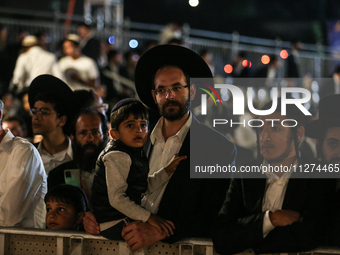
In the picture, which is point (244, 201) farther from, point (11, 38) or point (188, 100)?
point (11, 38)

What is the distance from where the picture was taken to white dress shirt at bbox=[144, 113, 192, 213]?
350 cm

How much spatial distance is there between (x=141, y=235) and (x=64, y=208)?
88 centimetres

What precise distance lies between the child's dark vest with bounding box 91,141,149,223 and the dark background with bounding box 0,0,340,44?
466 inches

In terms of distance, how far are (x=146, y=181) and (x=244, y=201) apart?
2.22 feet

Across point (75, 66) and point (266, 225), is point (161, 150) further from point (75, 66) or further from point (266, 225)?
point (75, 66)

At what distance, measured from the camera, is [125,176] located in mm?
3283

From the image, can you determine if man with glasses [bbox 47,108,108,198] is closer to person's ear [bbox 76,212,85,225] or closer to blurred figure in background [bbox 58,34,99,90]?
person's ear [bbox 76,212,85,225]

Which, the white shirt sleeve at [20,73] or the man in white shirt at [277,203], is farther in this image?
the white shirt sleeve at [20,73]

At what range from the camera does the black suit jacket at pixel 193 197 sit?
340cm

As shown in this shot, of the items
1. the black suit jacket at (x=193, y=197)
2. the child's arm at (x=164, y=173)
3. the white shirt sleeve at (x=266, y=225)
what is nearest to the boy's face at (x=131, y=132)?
the child's arm at (x=164, y=173)

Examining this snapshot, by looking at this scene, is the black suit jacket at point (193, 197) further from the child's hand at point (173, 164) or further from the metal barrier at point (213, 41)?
the metal barrier at point (213, 41)

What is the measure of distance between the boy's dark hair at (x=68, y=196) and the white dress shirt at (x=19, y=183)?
17cm

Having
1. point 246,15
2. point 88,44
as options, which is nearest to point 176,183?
point 88,44

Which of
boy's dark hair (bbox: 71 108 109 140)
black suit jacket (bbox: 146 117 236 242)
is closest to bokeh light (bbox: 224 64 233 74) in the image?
boy's dark hair (bbox: 71 108 109 140)
